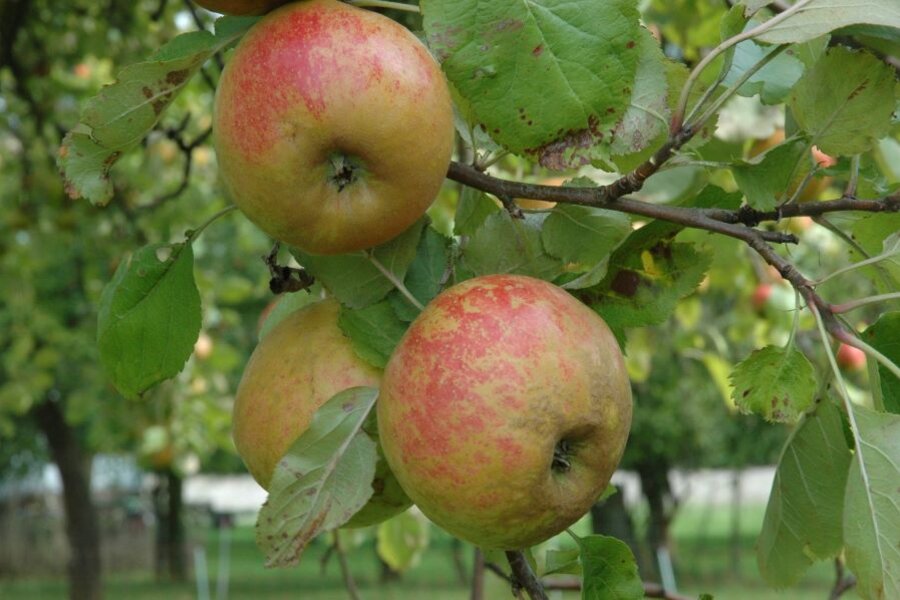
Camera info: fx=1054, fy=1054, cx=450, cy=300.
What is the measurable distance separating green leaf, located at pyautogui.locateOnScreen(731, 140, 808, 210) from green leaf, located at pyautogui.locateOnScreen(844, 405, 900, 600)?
9.7 inches

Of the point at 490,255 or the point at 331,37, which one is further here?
the point at 490,255

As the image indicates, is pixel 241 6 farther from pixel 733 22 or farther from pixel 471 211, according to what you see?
pixel 733 22

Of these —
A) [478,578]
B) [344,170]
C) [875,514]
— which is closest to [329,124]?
[344,170]

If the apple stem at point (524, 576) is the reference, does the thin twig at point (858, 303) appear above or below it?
above

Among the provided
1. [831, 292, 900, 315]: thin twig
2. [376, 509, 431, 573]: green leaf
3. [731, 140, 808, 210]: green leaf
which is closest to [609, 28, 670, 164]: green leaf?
[731, 140, 808, 210]: green leaf

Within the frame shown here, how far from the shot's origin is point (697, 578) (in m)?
18.6

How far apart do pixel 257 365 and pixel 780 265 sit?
1.91 feet

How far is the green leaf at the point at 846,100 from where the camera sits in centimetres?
110

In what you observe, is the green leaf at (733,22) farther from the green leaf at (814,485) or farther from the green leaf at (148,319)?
the green leaf at (148,319)

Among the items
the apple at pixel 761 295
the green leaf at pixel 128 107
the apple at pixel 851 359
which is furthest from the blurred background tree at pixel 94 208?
the apple at pixel 851 359

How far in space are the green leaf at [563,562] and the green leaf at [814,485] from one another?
240mm

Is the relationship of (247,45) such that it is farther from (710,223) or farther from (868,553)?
(868,553)

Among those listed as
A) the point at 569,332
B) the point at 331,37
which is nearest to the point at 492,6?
the point at 331,37

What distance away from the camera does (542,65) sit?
3.13 ft
